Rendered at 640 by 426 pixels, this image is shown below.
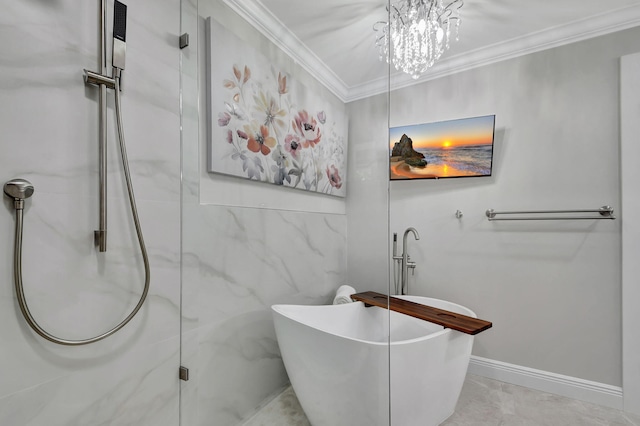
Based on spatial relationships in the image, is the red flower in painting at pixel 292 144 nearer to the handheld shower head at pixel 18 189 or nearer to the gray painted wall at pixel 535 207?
the gray painted wall at pixel 535 207

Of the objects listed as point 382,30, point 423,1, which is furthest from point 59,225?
point 423,1

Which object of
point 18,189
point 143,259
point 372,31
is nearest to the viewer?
point 18,189

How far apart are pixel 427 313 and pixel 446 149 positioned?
A: 1276 mm

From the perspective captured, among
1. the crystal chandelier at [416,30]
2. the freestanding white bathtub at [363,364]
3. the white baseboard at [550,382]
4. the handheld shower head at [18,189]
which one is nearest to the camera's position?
the handheld shower head at [18,189]

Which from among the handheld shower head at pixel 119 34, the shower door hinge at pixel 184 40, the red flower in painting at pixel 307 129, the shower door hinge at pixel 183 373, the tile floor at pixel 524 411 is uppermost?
the shower door hinge at pixel 184 40

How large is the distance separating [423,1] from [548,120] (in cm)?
117

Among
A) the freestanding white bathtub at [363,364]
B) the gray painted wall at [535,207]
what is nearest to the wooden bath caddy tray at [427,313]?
the freestanding white bathtub at [363,364]

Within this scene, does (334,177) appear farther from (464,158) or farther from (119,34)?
(464,158)

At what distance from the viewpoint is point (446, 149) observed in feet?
7.57

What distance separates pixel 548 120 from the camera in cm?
204

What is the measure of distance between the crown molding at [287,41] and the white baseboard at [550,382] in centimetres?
214

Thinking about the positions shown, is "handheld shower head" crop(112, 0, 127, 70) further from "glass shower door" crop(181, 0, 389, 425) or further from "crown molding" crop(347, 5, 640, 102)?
"crown molding" crop(347, 5, 640, 102)

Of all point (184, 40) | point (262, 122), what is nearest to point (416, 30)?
point (262, 122)

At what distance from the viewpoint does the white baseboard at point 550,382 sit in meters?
1.83
